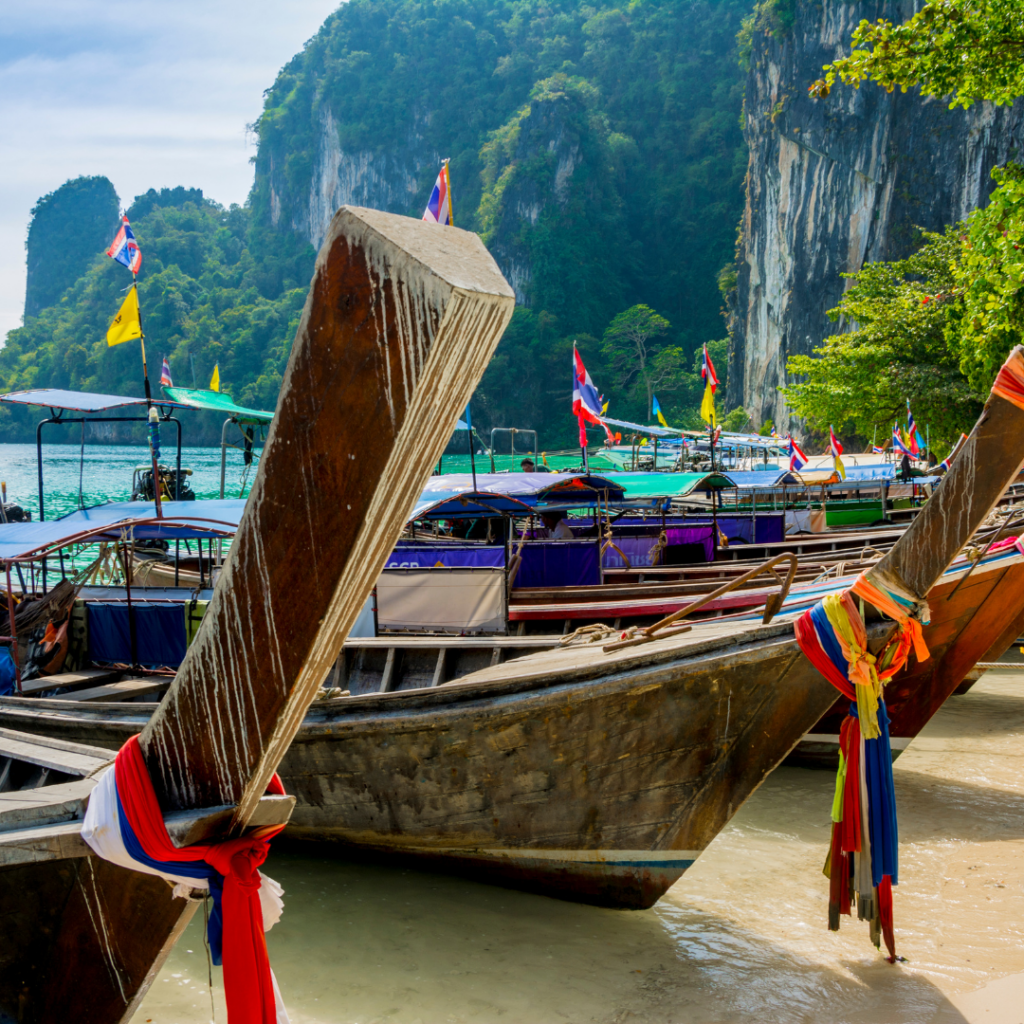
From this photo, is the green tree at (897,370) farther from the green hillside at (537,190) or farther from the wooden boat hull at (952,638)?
the green hillside at (537,190)

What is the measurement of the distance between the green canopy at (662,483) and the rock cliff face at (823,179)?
1706 cm

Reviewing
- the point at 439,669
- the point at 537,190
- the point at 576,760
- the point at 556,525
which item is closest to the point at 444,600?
the point at 439,669

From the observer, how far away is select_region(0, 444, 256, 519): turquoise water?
3838cm

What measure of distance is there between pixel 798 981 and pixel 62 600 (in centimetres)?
596

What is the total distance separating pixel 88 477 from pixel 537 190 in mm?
43875

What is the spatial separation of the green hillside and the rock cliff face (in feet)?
53.7

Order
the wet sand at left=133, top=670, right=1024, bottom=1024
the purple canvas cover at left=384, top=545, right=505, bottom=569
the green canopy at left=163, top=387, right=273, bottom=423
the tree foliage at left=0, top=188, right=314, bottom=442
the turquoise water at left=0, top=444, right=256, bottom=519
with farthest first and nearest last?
the tree foliage at left=0, top=188, right=314, bottom=442 → the turquoise water at left=0, top=444, right=256, bottom=519 → the green canopy at left=163, top=387, right=273, bottom=423 → the purple canvas cover at left=384, top=545, right=505, bottom=569 → the wet sand at left=133, top=670, right=1024, bottom=1024

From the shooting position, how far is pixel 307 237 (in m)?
98.9

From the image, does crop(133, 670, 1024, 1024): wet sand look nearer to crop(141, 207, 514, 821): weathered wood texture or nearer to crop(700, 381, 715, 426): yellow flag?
crop(141, 207, 514, 821): weathered wood texture

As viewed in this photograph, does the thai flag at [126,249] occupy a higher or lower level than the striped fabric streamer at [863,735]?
higher

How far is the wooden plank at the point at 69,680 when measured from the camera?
631 centimetres

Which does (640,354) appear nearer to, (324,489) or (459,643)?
(459,643)

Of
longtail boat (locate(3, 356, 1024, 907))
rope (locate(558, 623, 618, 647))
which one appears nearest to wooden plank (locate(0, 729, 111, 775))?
longtail boat (locate(3, 356, 1024, 907))

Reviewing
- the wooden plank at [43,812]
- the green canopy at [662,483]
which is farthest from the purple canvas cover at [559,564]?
the wooden plank at [43,812]
